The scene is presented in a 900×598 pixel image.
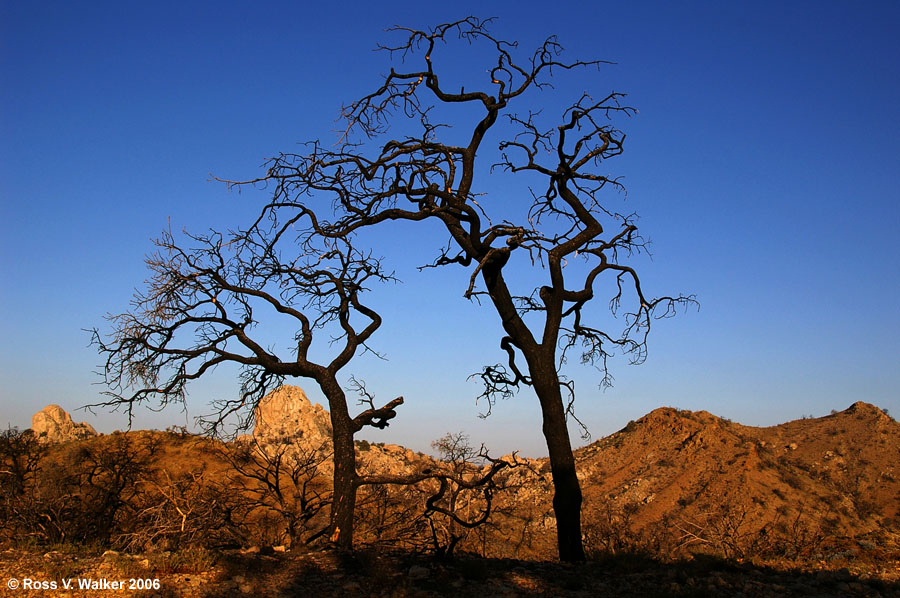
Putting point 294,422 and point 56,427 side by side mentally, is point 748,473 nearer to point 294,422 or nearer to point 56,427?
point 294,422

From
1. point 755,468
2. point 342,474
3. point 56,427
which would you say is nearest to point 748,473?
point 755,468

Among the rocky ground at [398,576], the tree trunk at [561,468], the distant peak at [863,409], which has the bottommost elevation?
the rocky ground at [398,576]

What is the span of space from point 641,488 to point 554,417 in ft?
57.8

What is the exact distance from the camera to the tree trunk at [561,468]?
8391 mm

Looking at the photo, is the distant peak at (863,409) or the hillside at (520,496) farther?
the distant peak at (863,409)

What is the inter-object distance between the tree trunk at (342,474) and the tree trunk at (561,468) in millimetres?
2832

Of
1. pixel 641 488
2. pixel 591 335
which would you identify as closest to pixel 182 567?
pixel 591 335

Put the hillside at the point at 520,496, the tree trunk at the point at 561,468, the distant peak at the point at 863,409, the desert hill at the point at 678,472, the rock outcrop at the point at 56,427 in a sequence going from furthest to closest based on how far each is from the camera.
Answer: the rock outcrop at the point at 56,427 < the distant peak at the point at 863,409 < the desert hill at the point at 678,472 < the hillside at the point at 520,496 < the tree trunk at the point at 561,468

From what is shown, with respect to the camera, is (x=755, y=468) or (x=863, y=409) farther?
(x=863, y=409)

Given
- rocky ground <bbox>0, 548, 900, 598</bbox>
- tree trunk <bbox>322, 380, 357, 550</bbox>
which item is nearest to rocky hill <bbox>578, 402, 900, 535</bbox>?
rocky ground <bbox>0, 548, 900, 598</bbox>

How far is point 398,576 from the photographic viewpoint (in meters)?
6.75

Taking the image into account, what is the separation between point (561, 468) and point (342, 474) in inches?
123

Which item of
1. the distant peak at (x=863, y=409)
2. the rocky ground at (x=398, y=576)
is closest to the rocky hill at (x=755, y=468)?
the distant peak at (x=863, y=409)

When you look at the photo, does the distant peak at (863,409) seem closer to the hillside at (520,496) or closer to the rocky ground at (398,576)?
the hillside at (520,496)
